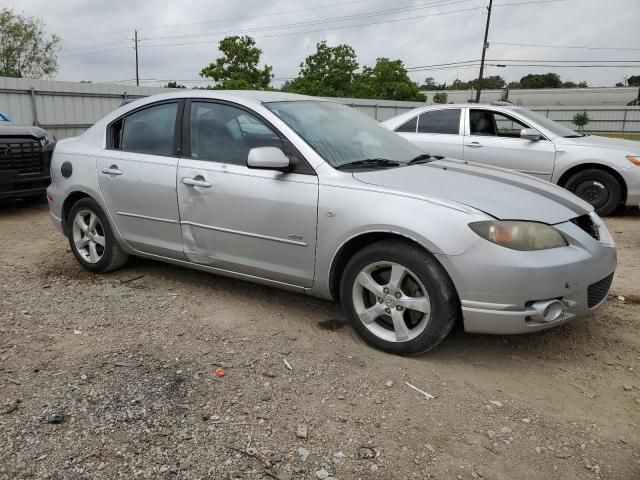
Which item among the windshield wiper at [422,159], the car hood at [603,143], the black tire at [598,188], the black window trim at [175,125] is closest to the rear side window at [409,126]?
the car hood at [603,143]

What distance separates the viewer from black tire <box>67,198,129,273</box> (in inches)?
183

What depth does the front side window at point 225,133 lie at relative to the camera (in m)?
3.80

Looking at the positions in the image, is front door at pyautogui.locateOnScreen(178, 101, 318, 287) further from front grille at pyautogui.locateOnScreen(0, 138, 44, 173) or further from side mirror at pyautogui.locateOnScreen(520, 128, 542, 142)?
side mirror at pyautogui.locateOnScreen(520, 128, 542, 142)

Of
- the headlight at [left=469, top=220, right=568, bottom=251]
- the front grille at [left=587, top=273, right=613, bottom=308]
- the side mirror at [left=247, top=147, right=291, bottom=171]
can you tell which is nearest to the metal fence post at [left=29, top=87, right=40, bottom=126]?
the side mirror at [left=247, top=147, right=291, bottom=171]

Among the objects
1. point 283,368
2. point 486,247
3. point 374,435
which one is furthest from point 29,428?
point 486,247

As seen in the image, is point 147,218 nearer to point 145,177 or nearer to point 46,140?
point 145,177

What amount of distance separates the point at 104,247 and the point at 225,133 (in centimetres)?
162

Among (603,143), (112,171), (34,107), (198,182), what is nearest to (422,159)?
(198,182)

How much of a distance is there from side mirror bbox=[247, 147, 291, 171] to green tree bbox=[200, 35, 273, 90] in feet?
118

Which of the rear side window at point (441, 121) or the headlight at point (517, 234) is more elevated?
the rear side window at point (441, 121)

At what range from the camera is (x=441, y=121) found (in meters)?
8.31

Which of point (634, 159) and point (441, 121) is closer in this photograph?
point (634, 159)

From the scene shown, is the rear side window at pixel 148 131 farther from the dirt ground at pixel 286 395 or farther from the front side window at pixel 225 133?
the dirt ground at pixel 286 395

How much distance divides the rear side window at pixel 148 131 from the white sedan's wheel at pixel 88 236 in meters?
0.70
